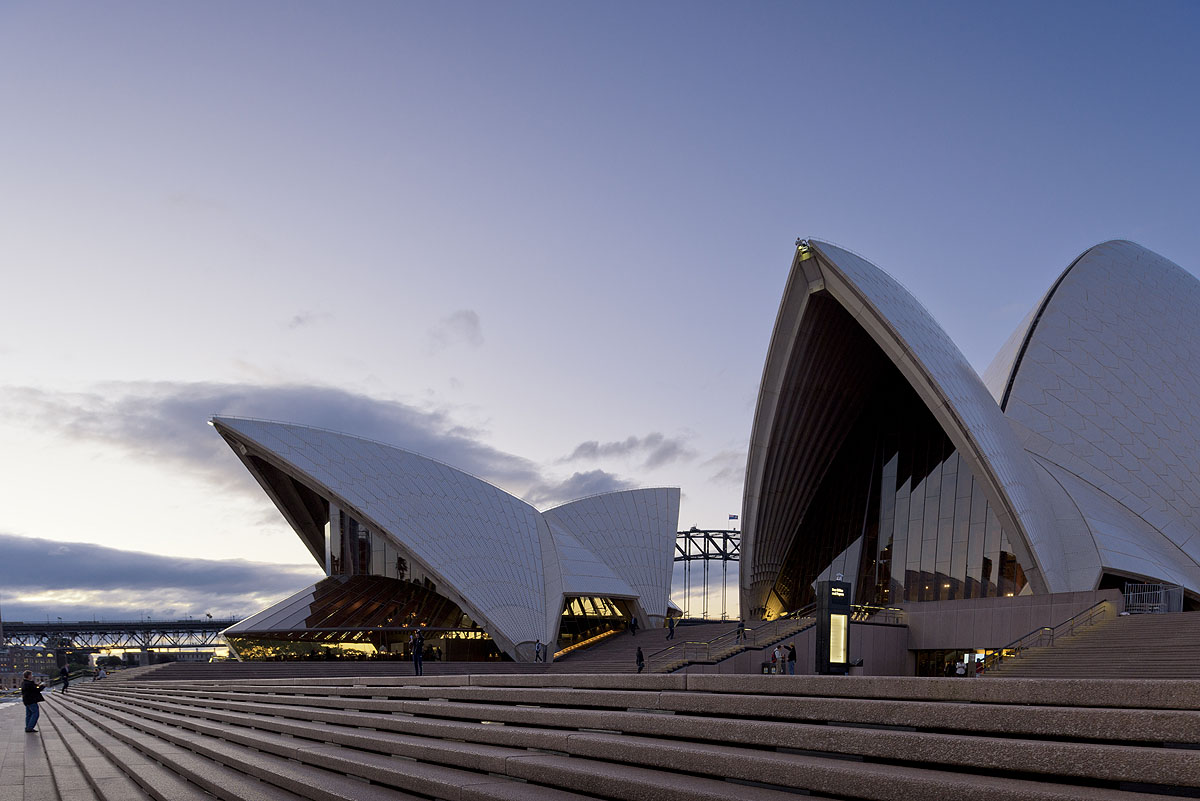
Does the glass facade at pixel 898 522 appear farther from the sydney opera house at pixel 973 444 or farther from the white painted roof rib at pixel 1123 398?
the white painted roof rib at pixel 1123 398

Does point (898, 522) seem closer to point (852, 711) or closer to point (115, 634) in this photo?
point (852, 711)

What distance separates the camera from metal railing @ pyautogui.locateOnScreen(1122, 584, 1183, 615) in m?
26.2

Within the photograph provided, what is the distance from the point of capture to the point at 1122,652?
19.1 metres

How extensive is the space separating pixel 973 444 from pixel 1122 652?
8882 mm

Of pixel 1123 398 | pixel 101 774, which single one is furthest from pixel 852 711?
pixel 1123 398

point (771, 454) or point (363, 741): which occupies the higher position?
point (771, 454)

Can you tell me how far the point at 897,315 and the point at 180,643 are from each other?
11526 centimetres

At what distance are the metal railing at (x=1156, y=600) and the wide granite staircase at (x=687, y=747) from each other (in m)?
23.0

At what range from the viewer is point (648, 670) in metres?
26.8

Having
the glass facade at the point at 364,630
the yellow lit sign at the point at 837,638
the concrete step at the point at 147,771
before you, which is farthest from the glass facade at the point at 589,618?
the concrete step at the point at 147,771

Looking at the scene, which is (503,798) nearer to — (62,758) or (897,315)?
(62,758)

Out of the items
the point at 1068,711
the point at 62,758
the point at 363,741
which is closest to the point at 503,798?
the point at 1068,711

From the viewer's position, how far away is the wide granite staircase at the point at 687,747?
3625 millimetres

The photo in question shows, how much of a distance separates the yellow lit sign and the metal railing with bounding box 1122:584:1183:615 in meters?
12.1
